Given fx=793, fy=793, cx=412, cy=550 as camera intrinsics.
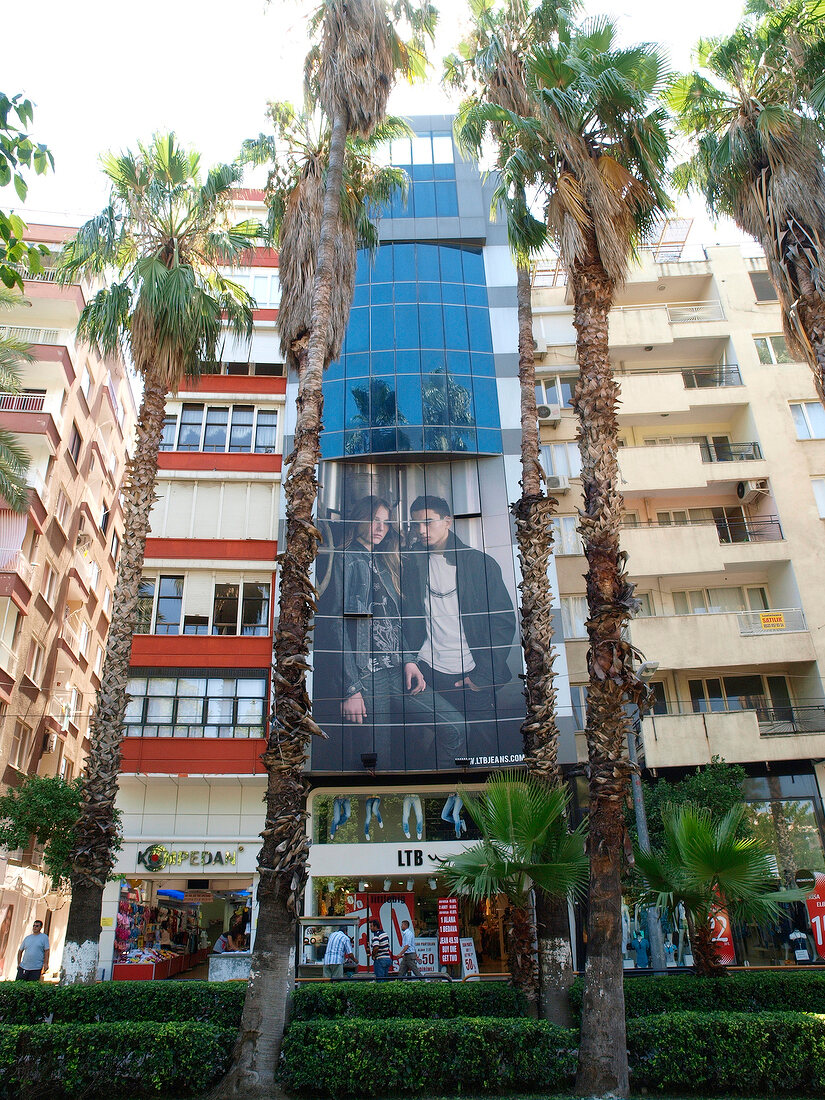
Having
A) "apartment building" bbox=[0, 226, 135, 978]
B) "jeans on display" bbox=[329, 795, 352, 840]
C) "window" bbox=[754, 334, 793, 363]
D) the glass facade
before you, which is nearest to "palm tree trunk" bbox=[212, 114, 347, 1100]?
"jeans on display" bbox=[329, 795, 352, 840]

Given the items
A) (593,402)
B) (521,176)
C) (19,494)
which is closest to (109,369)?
(19,494)

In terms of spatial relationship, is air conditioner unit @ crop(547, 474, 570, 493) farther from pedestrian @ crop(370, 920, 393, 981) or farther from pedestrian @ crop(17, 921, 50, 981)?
pedestrian @ crop(17, 921, 50, 981)

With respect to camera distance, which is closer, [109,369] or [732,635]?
[732,635]

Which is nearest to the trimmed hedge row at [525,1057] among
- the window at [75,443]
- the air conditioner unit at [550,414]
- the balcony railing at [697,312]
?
the air conditioner unit at [550,414]

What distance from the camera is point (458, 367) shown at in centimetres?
2803

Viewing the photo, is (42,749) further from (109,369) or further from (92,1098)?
(92,1098)

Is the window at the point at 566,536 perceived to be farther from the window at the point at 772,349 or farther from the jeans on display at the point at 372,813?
the jeans on display at the point at 372,813

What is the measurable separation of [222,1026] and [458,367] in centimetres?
2228

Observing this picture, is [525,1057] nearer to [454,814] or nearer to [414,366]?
[454,814]

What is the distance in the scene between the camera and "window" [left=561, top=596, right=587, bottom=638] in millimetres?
25719

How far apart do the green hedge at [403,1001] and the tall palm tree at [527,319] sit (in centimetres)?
84

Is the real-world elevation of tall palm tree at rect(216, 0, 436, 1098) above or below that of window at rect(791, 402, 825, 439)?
below

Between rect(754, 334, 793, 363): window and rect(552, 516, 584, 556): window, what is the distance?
9283 millimetres

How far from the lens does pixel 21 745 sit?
84.5ft
